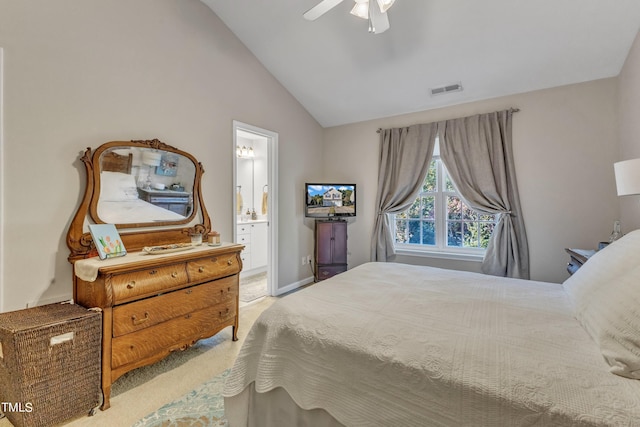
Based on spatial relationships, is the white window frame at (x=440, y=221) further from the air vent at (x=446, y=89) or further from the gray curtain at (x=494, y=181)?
the air vent at (x=446, y=89)

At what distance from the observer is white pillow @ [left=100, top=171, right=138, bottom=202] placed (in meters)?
2.21

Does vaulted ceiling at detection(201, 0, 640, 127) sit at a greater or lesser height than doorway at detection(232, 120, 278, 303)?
greater

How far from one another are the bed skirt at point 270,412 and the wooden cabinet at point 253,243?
3.36 m

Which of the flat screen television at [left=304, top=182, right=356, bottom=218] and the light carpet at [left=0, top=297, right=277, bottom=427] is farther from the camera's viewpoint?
the flat screen television at [left=304, top=182, right=356, bottom=218]

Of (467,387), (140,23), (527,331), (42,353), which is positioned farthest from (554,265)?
(140,23)

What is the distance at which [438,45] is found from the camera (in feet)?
9.47

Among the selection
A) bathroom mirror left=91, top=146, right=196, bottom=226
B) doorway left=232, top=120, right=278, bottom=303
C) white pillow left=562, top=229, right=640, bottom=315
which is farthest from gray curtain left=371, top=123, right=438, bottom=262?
bathroom mirror left=91, top=146, right=196, bottom=226

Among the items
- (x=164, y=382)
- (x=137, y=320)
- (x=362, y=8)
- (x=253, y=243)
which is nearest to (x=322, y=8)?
(x=362, y=8)

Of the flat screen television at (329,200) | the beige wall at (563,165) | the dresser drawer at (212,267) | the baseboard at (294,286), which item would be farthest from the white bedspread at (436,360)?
the flat screen television at (329,200)

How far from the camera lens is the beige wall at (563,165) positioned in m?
2.86

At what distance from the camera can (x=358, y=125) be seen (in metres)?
4.38

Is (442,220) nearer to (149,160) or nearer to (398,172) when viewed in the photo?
(398,172)

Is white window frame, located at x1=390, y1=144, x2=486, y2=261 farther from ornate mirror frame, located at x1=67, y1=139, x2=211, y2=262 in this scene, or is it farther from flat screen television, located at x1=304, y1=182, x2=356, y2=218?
ornate mirror frame, located at x1=67, y1=139, x2=211, y2=262

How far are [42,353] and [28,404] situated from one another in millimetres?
258
